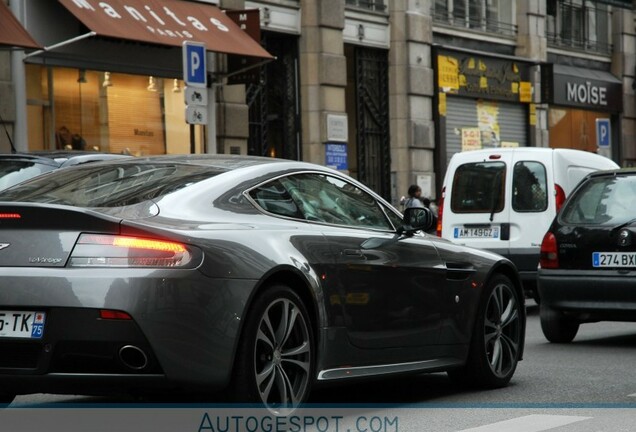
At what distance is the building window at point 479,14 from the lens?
1203 inches

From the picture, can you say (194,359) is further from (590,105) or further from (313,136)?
(590,105)

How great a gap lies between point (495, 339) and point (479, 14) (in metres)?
24.0

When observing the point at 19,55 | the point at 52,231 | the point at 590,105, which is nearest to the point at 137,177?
the point at 52,231

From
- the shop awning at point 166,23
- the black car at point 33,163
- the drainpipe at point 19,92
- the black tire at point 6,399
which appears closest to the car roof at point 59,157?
the black car at point 33,163

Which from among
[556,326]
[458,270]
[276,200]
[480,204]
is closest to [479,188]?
[480,204]

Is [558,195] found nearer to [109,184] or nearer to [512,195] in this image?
[512,195]

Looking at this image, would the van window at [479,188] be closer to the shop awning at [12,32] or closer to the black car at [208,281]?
the shop awning at [12,32]

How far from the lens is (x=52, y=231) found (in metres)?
6.21

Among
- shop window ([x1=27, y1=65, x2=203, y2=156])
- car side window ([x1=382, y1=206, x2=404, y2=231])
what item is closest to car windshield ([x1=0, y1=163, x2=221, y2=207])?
car side window ([x1=382, y1=206, x2=404, y2=231])

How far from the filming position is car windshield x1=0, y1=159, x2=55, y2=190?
1112 cm

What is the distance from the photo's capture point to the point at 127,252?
240 inches

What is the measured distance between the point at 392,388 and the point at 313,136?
683 inches

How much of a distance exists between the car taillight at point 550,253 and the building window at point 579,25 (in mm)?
23720

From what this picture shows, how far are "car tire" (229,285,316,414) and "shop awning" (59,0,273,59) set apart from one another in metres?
12.7
